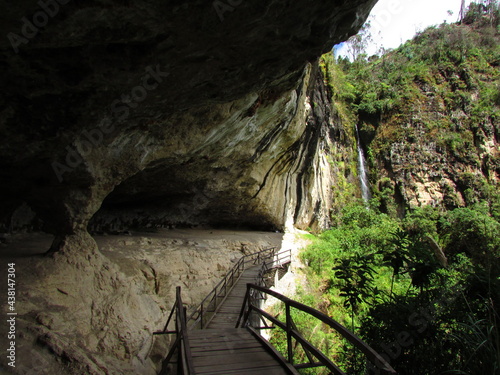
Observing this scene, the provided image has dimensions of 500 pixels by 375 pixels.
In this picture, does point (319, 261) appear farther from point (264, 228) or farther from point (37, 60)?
point (37, 60)

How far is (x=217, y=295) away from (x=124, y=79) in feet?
19.5

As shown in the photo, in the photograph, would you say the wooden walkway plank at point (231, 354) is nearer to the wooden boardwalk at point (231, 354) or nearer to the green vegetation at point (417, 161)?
the wooden boardwalk at point (231, 354)

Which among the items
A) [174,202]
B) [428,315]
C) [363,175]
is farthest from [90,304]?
[363,175]

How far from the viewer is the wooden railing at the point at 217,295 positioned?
635 cm

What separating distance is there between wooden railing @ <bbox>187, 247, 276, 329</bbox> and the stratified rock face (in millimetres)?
3188

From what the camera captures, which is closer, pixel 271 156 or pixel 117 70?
pixel 117 70

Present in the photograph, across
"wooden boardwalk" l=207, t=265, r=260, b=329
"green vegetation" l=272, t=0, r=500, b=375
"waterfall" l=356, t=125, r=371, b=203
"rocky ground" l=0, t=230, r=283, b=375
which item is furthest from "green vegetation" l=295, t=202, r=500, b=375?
"waterfall" l=356, t=125, r=371, b=203

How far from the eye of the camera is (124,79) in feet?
12.9

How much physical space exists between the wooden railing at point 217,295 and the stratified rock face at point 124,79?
319 cm

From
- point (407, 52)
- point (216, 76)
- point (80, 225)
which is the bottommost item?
point (80, 225)

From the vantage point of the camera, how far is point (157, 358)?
5.23 meters

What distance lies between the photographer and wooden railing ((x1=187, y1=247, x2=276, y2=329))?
635 centimetres

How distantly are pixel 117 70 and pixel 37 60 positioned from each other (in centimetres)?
88

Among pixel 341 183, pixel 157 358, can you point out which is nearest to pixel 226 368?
pixel 157 358
